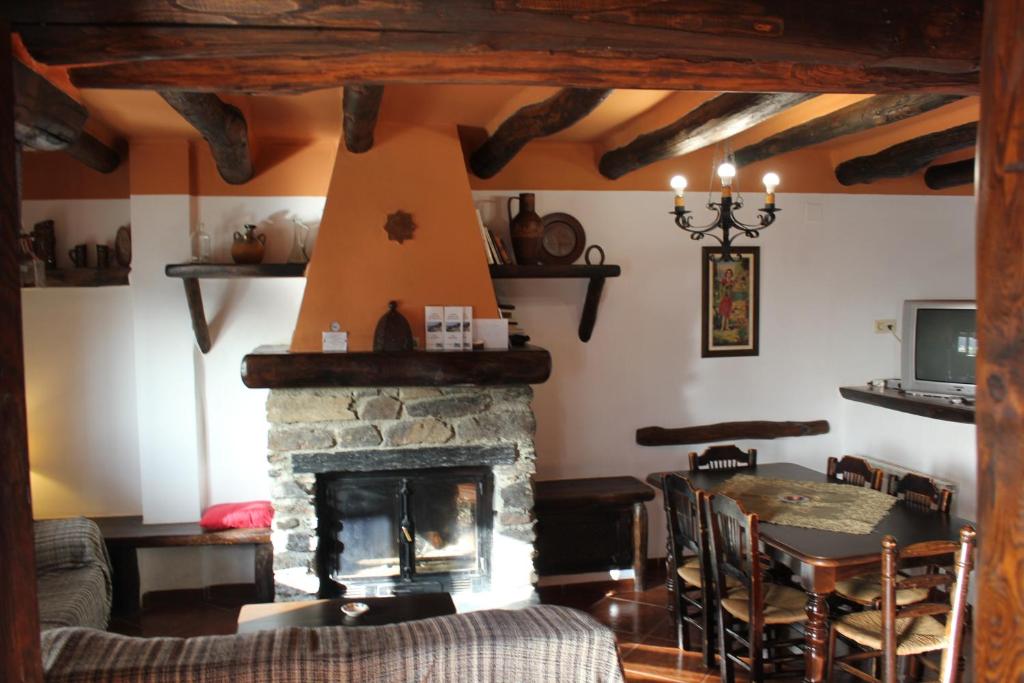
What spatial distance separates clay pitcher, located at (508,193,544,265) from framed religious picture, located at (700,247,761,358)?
111 centimetres

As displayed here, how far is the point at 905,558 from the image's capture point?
2.74 metres

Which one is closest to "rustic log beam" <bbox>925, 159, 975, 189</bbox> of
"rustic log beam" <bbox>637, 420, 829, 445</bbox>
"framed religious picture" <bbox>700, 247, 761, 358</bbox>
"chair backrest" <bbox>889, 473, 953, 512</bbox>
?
"framed religious picture" <bbox>700, 247, 761, 358</bbox>

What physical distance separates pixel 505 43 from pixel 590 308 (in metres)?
2.72

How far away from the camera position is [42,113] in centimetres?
201

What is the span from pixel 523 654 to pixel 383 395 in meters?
2.08

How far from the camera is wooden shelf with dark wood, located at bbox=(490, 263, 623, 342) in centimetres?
433

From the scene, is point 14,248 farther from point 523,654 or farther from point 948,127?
point 948,127

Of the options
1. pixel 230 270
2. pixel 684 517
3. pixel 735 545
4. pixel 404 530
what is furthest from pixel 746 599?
pixel 230 270

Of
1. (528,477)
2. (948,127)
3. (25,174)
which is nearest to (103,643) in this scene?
(528,477)

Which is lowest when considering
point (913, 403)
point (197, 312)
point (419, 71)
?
point (913, 403)

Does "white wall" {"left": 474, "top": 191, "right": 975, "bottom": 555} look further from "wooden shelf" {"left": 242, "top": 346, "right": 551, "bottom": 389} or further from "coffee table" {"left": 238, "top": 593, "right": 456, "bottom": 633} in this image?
"coffee table" {"left": 238, "top": 593, "right": 456, "bottom": 633}

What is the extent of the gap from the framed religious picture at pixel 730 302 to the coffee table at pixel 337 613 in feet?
8.29

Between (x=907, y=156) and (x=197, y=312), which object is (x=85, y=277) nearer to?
(x=197, y=312)

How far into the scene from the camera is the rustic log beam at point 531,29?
190 centimetres
